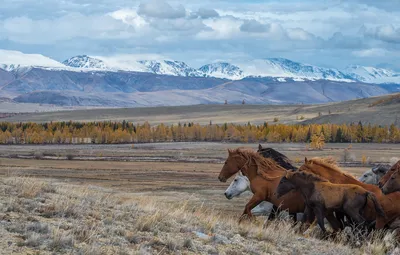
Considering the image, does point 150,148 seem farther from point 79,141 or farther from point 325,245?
point 325,245

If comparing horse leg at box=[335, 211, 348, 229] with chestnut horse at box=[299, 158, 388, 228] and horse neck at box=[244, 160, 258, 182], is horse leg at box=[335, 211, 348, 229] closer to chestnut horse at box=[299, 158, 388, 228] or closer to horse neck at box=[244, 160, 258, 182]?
chestnut horse at box=[299, 158, 388, 228]

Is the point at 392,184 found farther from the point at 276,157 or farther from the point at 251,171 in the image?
the point at 276,157

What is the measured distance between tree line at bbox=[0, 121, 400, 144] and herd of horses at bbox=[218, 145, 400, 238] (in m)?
99.6

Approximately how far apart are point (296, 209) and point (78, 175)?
43493 millimetres

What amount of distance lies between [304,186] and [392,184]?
2129 millimetres

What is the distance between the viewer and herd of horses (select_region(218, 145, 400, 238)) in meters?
13.8

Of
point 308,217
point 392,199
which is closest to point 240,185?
point 308,217

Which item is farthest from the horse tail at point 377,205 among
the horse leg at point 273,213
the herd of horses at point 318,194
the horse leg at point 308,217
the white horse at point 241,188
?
the white horse at point 241,188

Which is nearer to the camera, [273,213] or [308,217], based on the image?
[308,217]

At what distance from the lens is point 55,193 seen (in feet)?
45.5

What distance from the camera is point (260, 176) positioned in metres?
16.2

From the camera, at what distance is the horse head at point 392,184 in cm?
1459

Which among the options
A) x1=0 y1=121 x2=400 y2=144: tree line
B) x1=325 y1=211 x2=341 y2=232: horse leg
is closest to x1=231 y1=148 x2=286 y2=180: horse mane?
x1=325 y1=211 x2=341 y2=232: horse leg

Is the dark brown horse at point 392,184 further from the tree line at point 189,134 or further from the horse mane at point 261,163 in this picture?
the tree line at point 189,134
